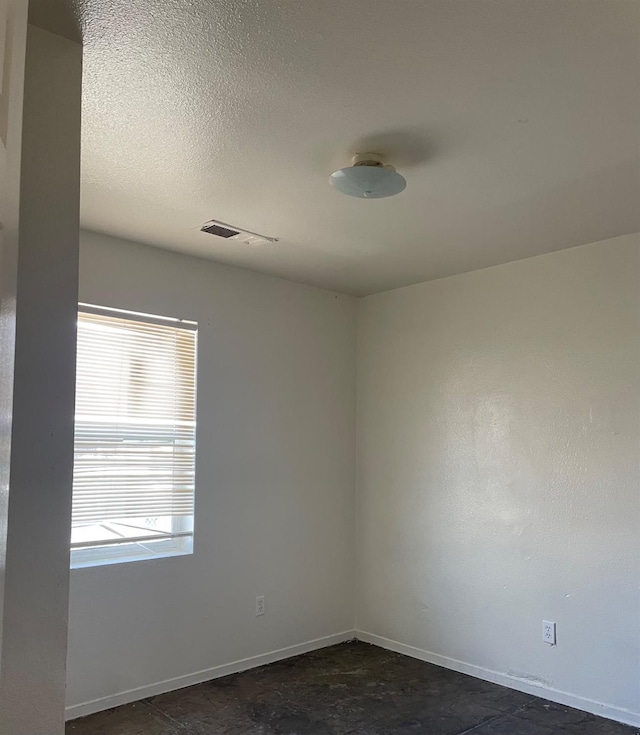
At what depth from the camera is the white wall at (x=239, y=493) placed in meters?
3.25

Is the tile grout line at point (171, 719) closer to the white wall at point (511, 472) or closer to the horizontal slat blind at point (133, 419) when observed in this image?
the horizontal slat blind at point (133, 419)

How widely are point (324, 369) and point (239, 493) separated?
1083 mm

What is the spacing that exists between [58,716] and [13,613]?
1.01 feet

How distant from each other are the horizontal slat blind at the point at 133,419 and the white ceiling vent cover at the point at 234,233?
629mm

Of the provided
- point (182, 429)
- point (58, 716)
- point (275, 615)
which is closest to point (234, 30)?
point (58, 716)

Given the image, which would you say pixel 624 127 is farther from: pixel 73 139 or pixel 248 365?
pixel 248 365

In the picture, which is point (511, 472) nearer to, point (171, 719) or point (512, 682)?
point (512, 682)

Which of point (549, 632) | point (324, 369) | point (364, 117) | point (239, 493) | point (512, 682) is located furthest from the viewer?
point (324, 369)

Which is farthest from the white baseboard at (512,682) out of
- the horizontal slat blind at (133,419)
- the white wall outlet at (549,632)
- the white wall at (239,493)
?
the horizontal slat blind at (133,419)

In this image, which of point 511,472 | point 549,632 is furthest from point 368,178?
point 549,632

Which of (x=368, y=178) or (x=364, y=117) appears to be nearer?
(x=364, y=117)

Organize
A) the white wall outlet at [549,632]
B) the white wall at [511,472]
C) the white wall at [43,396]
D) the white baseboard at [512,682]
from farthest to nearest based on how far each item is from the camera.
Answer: the white wall outlet at [549,632] → the white wall at [511,472] → the white baseboard at [512,682] → the white wall at [43,396]

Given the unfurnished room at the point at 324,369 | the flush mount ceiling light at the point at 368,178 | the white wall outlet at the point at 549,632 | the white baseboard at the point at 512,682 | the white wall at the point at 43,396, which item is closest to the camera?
the white wall at the point at 43,396

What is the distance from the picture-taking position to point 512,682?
3479 mm
